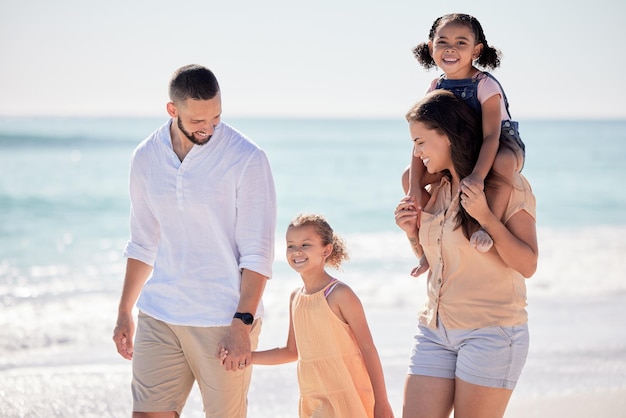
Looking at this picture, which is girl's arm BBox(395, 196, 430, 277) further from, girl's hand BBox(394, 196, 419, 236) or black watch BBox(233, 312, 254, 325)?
black watch BBox(233, 312, 254, 325)

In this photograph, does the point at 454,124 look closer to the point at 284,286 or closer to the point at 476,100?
the point at 476,100

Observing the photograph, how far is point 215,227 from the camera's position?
11.8ft

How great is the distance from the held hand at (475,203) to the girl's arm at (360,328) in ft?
2.50

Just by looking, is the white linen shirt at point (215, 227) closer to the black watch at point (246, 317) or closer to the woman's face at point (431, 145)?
the black watch at point (246, 317)

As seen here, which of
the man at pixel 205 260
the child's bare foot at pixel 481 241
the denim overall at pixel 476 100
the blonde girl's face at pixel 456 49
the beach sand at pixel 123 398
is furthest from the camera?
the beach sand at pixel 123 398

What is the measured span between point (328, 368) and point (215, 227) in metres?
0.80

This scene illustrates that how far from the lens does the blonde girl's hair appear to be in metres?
3.95

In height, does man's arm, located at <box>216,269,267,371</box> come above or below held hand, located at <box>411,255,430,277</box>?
below

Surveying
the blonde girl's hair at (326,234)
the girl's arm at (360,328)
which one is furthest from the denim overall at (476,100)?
the girl's arm at (360,328)

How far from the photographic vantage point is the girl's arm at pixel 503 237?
126 inches

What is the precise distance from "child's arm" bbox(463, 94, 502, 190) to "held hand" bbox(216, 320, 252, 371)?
108 centimetres

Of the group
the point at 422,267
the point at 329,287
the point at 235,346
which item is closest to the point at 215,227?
the point at 235,346

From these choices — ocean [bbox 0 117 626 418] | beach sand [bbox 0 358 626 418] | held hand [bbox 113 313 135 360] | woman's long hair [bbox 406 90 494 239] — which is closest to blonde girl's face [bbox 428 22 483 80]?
woman's long hair [bbox 406 90 494 239]

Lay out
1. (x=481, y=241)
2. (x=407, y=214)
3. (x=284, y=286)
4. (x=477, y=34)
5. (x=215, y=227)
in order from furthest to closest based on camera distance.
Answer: (x=284, y=286) → (x=477, y=34) → (x=215, y=227) → (x=407, y=214) → (x=481, y=241)
